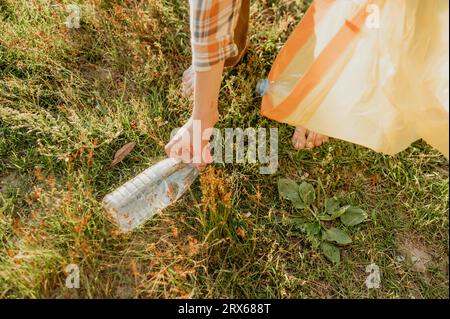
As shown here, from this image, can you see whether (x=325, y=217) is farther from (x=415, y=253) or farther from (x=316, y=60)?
(x=316, y=60)

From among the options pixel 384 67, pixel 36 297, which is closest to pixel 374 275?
pixel 384 67

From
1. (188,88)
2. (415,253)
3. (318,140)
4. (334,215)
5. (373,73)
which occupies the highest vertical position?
(373,73)

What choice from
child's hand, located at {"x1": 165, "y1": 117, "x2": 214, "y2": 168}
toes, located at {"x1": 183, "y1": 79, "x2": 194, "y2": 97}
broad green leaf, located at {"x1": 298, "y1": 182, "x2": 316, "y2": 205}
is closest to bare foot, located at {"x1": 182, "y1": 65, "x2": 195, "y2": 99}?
toes, located at {"x1": 183, "y1": 79, "x2": 194, "y2": 97}

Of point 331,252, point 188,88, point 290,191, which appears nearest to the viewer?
point 331,252

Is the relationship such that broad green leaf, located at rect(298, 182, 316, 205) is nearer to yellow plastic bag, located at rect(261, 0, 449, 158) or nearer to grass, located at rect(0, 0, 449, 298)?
grass, located at rect(0, 0, 449, 298)

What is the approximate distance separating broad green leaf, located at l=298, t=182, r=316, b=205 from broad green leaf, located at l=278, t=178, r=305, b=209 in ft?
0.06

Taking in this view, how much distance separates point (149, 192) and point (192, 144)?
0.26 meters

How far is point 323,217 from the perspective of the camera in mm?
1676

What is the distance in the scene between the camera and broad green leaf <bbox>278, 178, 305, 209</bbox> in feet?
5.63

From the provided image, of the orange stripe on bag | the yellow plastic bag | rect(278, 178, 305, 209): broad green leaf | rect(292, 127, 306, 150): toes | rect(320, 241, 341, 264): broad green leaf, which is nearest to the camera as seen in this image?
the yellow plastic bag

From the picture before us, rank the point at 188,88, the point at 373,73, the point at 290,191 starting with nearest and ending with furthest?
the point at 373,73 → the point at 290,191 → the point at 188,88

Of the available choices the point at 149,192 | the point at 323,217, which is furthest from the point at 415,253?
the point at 149,192

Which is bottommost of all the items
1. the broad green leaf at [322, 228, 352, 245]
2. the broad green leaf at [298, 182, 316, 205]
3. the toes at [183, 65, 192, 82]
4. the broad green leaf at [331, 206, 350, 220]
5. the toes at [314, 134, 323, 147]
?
the broad green leaf at [322, 228, 352, 245]

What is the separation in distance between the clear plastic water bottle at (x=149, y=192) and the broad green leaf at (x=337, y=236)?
0.56 metres
